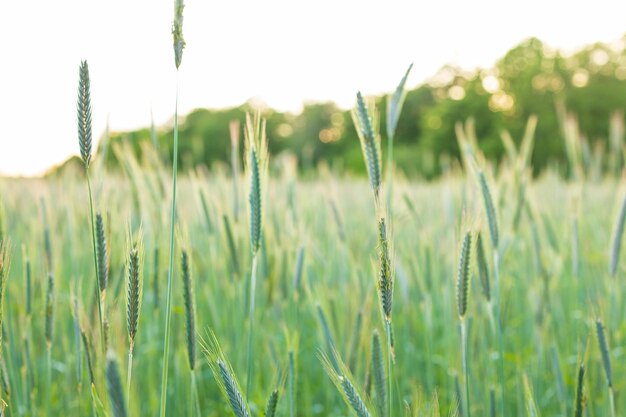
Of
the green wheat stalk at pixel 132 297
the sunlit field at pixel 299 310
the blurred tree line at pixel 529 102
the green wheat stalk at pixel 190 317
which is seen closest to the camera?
the green wheat stalk at pixel 132 297

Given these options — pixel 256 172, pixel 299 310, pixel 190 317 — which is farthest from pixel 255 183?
pixel 299 310

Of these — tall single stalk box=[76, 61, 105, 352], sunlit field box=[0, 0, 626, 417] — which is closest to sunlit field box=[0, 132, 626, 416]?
sunlit field box=[0, 0, 626, 417]

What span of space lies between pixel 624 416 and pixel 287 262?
0.95 meters

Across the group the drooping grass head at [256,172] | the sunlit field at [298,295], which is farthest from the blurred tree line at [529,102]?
the drooping grass head at [256,172]

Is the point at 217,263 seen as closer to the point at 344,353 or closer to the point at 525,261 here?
the point at 344,353

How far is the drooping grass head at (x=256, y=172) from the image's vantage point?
0.94 meters

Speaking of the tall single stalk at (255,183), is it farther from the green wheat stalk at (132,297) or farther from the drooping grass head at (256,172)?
the green wheat stalk at (132,297)

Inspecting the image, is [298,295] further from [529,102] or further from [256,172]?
[529,102]

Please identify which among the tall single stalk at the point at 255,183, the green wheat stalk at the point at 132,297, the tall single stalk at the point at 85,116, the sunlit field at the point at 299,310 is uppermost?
the tall single stalk at the point at 85,116

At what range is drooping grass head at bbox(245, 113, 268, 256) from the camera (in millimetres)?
936

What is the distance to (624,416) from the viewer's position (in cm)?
166

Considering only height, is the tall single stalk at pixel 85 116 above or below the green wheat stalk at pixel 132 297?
above

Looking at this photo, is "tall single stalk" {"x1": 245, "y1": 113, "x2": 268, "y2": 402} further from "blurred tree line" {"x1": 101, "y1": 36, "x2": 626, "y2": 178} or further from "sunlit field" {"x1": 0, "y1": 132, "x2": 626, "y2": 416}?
"blurred tree line" {"x1": 101, "y1": 36, "x2": 626, "y2": 178}

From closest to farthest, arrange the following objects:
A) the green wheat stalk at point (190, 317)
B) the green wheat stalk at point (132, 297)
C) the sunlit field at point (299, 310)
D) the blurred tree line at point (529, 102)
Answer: the green wheat stalk at point (132, 297), the green wheat stalk at point (190, 317), the sunlit field at point (299, 310), the blurred tree line at point (529, 102)
